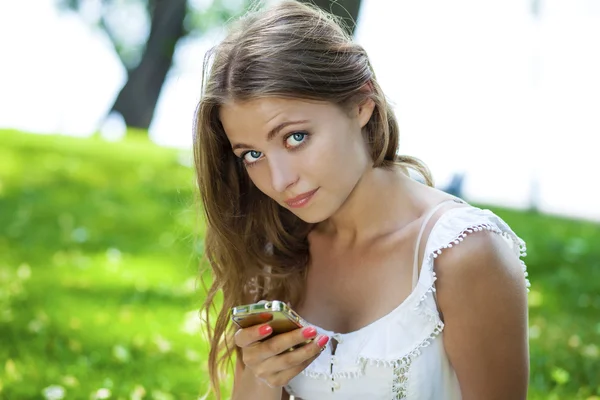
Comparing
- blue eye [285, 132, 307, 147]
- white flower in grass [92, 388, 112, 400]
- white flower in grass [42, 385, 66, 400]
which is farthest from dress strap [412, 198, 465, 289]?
white flower in grass [42, 385, 66, 400]

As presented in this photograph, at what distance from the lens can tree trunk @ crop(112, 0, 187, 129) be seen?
14.7 meters

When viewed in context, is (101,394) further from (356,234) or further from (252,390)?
(356,234)

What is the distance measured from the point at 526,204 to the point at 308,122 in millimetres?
8535

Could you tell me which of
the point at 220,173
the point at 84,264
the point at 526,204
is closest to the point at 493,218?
the point at 220,173

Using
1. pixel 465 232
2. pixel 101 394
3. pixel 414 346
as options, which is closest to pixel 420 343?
pixel 414 346

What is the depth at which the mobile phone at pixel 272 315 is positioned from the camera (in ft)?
6.90

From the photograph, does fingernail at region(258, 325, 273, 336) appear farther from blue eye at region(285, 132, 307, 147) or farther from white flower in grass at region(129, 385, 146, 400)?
white flower in grass at region(129, 385, 146, 400)

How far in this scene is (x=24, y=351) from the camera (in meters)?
4.04

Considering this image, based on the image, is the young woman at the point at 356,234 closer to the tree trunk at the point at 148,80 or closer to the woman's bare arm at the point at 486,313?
the woman's bare arm at the point at 486,313

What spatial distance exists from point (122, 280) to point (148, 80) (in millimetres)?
10488

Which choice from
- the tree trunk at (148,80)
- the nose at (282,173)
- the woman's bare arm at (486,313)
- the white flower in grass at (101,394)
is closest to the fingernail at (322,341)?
the woman's bare arm at (486,313)

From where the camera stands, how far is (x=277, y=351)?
2264 mm

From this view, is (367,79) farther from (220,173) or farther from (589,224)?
(589,224)

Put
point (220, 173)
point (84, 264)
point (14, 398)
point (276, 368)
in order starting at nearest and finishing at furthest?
point (276, 368)
point (220, 173)
point (14, 398)
point (84, 264)
